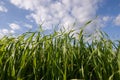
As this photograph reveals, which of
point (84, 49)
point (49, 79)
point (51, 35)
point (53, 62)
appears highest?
point (51, 35)

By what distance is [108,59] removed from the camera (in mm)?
2664

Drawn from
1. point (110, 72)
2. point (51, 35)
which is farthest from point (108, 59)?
point (51, 35)

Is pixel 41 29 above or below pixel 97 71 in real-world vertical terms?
above

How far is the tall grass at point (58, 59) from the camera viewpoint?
256cm

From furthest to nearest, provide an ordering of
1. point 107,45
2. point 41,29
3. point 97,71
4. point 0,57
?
point 41,29
point 107,45
point 0,57
point 97,71

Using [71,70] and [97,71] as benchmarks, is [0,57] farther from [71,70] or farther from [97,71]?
[97,71]

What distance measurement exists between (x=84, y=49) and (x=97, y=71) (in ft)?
1.52

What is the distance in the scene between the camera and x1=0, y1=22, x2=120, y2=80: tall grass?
256cm

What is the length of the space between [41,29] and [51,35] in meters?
0.25

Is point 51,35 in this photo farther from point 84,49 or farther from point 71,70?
point 71,70

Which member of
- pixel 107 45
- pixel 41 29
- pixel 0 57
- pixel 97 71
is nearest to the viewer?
pixel 97 71

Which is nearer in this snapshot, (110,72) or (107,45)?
(110,72)

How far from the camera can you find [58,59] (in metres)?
2.66

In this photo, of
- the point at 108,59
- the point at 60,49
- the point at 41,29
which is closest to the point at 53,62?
the point at 60,49
